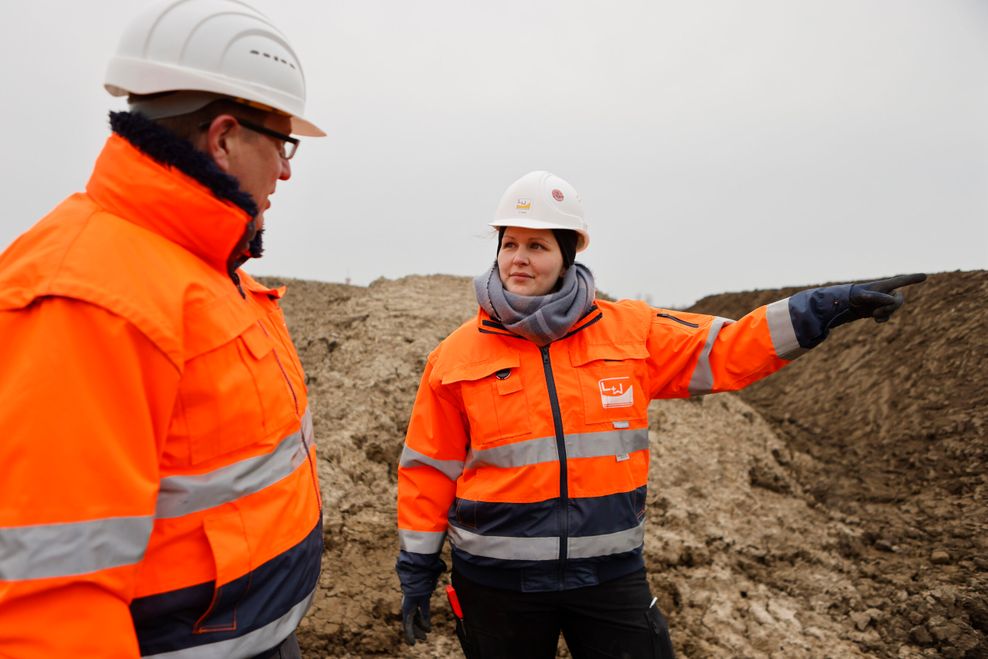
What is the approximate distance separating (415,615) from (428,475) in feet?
2.34

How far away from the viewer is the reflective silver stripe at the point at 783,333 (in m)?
2.63

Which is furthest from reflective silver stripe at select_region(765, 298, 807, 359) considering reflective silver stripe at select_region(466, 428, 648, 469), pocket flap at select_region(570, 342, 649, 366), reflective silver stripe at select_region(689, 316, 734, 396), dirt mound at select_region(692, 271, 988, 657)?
dirt mound at select_region(692, 271, 988, 657)

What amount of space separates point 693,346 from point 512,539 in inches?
43.7

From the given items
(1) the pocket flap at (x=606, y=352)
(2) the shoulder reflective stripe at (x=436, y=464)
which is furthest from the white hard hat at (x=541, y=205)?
(2) the shoulder reflective stripe at (x=436, y=464)

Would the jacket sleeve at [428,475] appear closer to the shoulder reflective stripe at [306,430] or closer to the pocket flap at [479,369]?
the pocket flap at [479,369]

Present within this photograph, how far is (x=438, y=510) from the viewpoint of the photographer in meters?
2.85

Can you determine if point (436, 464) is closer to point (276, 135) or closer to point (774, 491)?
point (276, 135)

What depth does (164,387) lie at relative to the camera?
1306mm

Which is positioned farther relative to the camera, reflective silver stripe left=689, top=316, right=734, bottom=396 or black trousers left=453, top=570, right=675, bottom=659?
reflective silver stripe left=689, top=316, right=734, bottom=396

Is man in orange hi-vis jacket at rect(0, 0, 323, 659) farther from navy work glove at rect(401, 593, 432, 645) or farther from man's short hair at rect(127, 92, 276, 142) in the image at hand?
navy work glove at rect(401, 593, 432, 645)

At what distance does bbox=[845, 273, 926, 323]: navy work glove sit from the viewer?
101 inches

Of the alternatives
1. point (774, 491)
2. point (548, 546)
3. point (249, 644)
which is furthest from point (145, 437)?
point (774, 491)

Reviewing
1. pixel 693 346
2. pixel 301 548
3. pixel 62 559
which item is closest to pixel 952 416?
pixel 693 346

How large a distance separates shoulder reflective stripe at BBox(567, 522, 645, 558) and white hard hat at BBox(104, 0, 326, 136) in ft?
5.92
